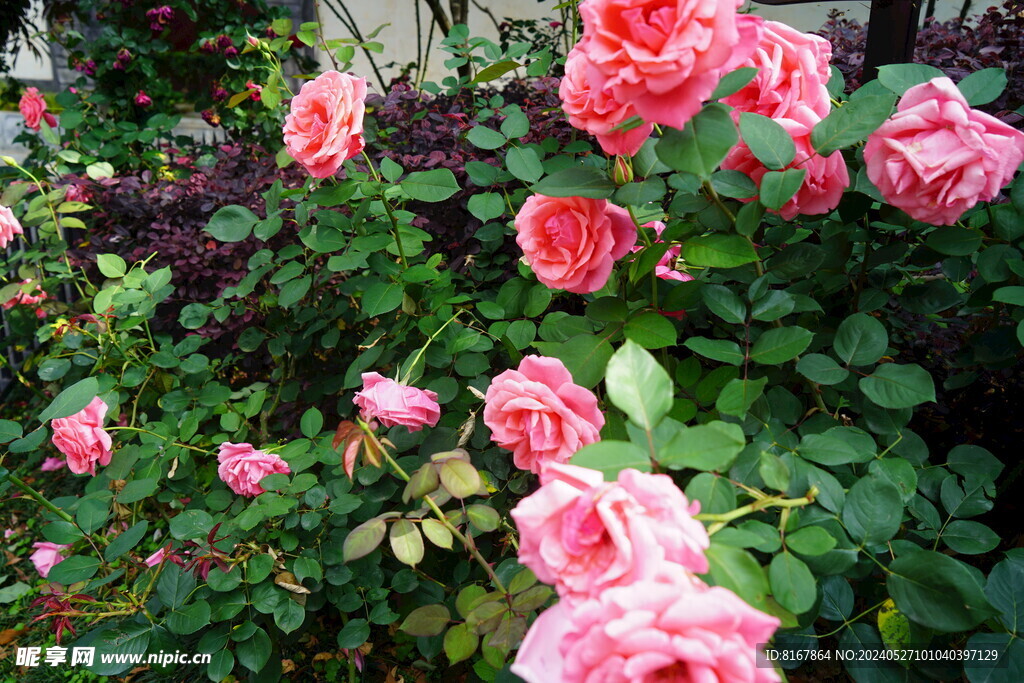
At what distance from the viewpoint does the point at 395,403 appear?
932 millimetres

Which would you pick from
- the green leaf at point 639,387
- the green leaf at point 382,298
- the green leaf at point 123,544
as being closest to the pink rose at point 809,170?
the green leaf at point 639,387

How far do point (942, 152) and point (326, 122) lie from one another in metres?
0.83

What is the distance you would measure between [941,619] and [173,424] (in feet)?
4.50

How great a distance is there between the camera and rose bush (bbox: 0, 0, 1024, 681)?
0.49 m

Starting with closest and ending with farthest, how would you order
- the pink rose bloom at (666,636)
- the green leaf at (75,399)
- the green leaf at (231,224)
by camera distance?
the pink rose bloom at (666,636), the green leaf at (75,399), the green leaf at (231,224)

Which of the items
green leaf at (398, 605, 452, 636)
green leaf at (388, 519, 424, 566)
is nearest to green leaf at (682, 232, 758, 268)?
green leaf at (388, 519, 424, 566)

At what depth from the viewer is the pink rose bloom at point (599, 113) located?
2.09 feet

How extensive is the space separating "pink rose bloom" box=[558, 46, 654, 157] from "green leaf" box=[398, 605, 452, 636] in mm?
681

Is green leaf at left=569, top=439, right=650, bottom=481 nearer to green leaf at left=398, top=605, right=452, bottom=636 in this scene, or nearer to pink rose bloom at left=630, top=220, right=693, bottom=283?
pink rose bloom at left=630, top=220, right=693, bottom=283

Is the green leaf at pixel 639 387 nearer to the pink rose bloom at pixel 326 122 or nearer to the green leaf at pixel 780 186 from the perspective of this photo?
the green leaf at pixel 780 186

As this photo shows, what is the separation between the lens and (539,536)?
474 mm

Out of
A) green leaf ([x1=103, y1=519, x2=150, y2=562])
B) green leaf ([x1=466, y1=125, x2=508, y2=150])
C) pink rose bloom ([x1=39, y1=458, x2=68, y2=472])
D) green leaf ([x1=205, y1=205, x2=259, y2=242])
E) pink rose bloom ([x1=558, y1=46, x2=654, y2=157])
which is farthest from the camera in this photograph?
pink rose bloom ([x1=39, y1=458, x2=68, y2=472])

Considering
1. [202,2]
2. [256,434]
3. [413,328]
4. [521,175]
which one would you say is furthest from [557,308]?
[202,2]

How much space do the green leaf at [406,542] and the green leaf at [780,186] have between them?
1.81ft
